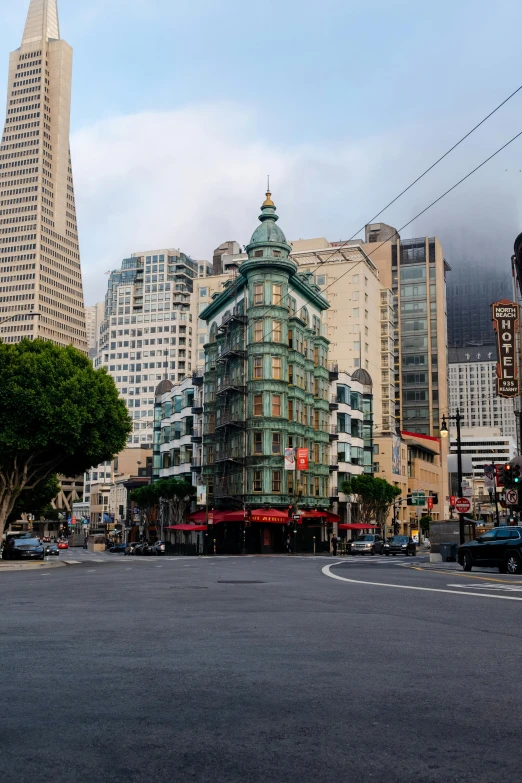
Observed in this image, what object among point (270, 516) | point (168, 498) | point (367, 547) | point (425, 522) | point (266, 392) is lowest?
point (425, 522)

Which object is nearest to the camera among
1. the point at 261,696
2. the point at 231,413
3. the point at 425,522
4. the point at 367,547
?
the point at 261,696

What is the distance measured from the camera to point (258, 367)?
2709 inches

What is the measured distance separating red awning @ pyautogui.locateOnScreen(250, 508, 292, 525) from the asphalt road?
51360mm

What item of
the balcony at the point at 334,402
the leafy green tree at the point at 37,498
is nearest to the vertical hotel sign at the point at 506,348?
the balcony at the point at 334,402

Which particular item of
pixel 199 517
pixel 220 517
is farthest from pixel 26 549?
pixel 199 517

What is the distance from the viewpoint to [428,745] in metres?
5.23

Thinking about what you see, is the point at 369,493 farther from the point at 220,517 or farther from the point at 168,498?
the point at 220,517

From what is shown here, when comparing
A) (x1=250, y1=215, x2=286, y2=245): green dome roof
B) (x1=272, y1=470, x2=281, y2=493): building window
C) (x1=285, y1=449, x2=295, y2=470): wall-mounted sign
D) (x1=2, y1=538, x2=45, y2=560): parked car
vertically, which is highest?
(x1=250, y1=215, x2=286, y2=245): green dome roof

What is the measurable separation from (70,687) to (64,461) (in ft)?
139

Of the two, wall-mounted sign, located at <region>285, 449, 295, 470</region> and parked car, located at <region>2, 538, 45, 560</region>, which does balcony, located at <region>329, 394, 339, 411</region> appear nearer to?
wall-mounted sign, located at <region>285, 449, 295, 470</region>

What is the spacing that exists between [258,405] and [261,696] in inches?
2424

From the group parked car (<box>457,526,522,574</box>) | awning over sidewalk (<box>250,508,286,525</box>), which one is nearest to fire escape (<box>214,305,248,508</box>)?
awning over sidewalk (<box>250,508,286,525</box>)

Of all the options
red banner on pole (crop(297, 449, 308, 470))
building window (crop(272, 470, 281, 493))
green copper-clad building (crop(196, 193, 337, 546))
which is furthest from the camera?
green copper-clad building (crop(196, 193, 337, 546))

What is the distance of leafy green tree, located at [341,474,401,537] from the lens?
8469 centimetres
